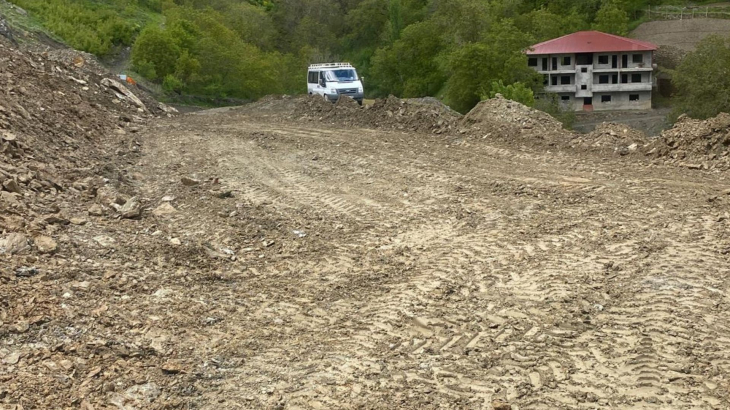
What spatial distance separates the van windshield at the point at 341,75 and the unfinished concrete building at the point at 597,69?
116 feet

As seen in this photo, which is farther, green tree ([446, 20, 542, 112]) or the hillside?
the hillside

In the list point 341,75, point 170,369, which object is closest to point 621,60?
point 341,75

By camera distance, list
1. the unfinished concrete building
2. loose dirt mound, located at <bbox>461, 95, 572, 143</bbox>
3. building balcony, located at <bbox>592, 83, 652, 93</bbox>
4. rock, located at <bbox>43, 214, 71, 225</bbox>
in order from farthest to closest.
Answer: building balcony, located at <bbox>592, 83, 652, 93</bbox> < the unfinished concrete building < loose dirt mound, located at <bbox>461, 95, 572, 143</bbox> < rock, located at <bbox>43, 214, 71, 225</bbox>

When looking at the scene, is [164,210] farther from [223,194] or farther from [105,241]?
[105,241]

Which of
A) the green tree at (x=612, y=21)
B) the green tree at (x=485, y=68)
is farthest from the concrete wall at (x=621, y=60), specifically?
the green tree at (x=485, y=68)

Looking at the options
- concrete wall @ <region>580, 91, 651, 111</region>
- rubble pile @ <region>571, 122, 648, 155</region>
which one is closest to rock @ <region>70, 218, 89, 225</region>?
rubble pile @ <region>571, 122, 648, 155</region>

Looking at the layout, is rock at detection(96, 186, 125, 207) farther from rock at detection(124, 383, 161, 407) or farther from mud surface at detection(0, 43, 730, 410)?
rock at detection(124, 383, 161, 407)

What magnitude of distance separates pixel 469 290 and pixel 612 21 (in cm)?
6909

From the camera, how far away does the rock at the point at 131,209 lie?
11.1 metres

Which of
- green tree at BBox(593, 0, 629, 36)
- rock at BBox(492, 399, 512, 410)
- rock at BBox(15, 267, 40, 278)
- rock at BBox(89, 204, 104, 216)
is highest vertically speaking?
rock at BBox(15, 267, 40, 278)

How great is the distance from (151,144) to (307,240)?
10102 millimetres

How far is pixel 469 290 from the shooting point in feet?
27.6

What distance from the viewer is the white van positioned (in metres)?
28.8

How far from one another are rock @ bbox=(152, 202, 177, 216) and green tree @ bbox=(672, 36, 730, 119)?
1675 inches
